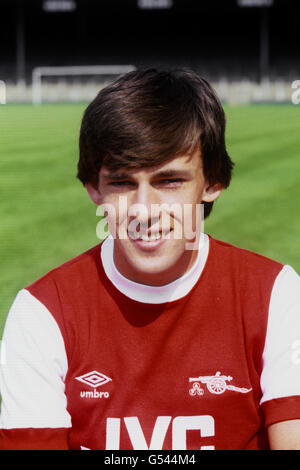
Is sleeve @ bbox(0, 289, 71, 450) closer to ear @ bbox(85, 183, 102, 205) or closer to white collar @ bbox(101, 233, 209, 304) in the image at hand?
white collar @ bbox(101, 233, 209, 304)

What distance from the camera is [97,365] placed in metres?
1.92

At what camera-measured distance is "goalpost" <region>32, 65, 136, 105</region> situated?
1143 inches

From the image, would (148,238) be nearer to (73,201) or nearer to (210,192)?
(210,192)

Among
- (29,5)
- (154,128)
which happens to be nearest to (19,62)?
(29,5)

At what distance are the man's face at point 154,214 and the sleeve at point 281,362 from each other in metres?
0.33

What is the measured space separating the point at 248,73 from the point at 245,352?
2935 cm

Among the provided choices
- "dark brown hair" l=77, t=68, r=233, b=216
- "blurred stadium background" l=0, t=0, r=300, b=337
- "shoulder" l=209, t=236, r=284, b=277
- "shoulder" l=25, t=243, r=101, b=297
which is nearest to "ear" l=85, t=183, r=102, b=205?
"dark brown hair" l=77, t=68, r=233, b=216

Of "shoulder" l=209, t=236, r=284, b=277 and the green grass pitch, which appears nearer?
"shoulder" l=209, t=236, r=284, b=277

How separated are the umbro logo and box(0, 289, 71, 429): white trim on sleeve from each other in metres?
0.06

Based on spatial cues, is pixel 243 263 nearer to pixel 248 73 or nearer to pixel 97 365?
pixel 97 365

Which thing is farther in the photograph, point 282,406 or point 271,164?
point 271,164

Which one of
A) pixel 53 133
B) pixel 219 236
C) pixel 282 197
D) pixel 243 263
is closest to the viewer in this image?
pixel 243 263

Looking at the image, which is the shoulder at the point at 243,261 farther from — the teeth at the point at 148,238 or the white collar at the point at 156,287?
the teeth at the point at 148,238
